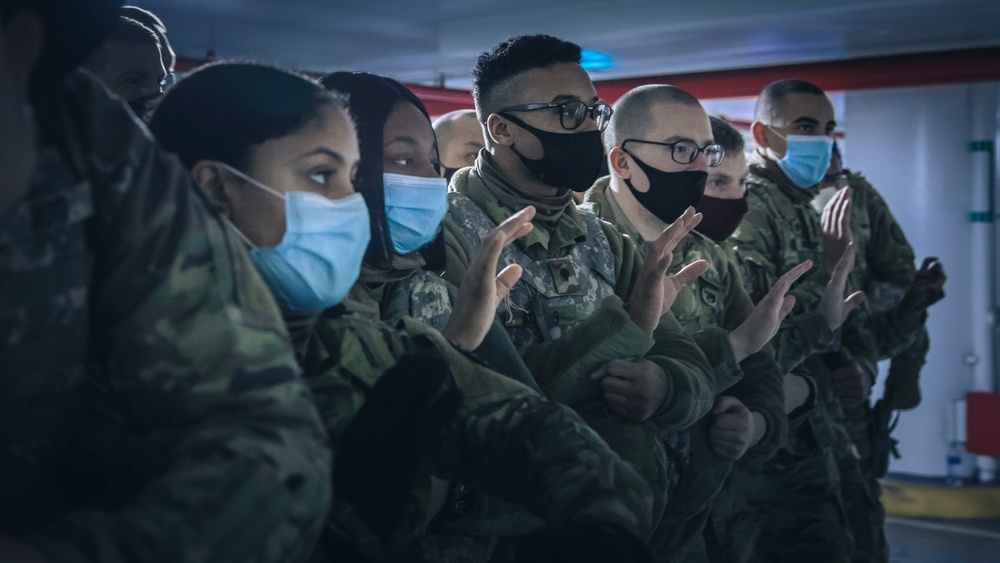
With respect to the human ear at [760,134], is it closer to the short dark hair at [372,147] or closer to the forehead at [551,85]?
the forehead at [551,85]

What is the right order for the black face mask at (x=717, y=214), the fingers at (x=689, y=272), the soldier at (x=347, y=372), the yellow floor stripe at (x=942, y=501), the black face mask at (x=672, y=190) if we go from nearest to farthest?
the soldier at (x=347, y=372), the fingers at (x=689, y=272), the black face mask at (x=672, y=190), the black face mask at (x=717, y=214), the yellow floor stripe at (x=942, y=501)

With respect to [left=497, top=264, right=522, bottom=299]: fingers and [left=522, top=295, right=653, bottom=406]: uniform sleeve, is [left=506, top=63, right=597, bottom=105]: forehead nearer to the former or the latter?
[left=522, top=295, right=653, bottom=406]: uniform sleeve

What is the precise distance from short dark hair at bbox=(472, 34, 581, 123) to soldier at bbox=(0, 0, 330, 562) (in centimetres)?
162

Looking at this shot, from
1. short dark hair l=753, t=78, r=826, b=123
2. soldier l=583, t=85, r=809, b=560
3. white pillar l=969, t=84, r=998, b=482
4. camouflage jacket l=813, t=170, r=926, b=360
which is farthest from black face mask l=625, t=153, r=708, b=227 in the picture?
white pillar l=969, t=84, r=998, b=482

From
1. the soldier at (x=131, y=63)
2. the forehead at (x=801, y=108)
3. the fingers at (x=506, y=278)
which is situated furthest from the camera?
the forehead at (x=801, y=108)

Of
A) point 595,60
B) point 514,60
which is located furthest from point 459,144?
point 595,60

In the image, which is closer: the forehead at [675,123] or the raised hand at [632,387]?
the raised hand at [632,387]

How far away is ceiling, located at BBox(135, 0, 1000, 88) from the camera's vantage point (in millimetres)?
4637

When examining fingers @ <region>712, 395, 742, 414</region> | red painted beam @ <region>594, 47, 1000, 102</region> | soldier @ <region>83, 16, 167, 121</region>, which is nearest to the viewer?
soldier @ <region>83, 16, 167, 121</region>

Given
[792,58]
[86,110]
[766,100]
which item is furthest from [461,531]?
[792,58]

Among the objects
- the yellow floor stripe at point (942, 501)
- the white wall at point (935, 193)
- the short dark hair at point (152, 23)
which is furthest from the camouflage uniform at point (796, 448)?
the white wall at point (935, 193)

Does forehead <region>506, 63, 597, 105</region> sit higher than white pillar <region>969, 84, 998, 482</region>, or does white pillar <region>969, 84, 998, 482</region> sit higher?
forehead <region>506, 63, 597, 105</region>

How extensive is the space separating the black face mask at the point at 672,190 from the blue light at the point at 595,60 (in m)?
2.84

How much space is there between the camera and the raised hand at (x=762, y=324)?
257 cm
